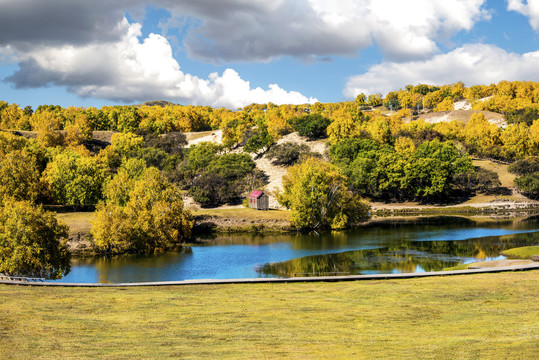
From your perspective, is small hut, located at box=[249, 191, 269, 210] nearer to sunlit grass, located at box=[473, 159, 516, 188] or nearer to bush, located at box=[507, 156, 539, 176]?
sunlit grass, located at box=[473, 159, 516, 188]

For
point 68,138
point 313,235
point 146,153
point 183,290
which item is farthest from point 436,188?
point 68,138

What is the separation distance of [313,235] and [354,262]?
23540 millimetres

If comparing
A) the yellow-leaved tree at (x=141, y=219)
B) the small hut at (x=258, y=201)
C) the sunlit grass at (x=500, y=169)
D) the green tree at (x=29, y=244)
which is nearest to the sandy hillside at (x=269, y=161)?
the small hut at (x=258, y=201)

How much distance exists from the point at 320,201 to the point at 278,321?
58.4 metres

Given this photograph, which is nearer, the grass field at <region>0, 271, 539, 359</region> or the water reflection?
the grass field at <region>0, 271, 539, 359</region>

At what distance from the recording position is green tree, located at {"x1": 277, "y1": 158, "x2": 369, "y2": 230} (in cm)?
7712

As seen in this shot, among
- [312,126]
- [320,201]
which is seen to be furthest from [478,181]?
[320,201]

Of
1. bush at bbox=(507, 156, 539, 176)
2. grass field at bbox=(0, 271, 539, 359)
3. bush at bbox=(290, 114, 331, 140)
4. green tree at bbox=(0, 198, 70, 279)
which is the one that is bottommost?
grass field at bbox=(0, 271, 539, 359)

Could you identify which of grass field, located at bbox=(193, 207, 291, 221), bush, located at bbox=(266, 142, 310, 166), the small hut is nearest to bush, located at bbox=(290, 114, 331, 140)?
bush, located at bbox=(266, 142, 310, 166)

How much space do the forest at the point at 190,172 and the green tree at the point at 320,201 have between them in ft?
0.61

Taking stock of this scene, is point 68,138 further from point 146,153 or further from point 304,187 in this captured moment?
point 304,187

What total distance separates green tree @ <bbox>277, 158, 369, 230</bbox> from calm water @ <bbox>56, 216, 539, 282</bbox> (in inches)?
185

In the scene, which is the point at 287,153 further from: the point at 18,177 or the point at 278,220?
the point at 18,177

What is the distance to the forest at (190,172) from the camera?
60.1 metres
